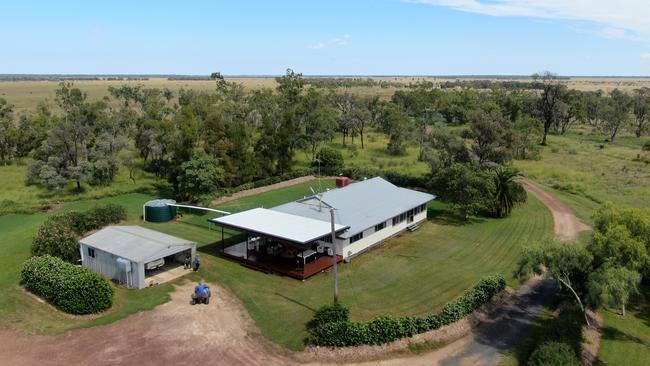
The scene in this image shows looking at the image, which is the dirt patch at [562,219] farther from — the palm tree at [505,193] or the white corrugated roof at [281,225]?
the white corrugated roof at [281,225]

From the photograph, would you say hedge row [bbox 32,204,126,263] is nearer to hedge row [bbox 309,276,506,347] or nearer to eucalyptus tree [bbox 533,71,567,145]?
hedge row [bbox 309,276,506,347]

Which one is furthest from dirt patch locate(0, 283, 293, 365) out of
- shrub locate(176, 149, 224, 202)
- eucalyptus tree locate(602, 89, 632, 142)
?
eucalyptus tree locate(602, 89, 632, 142)

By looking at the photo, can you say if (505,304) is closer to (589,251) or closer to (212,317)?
(589,251)

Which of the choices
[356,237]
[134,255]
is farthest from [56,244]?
[356,237]

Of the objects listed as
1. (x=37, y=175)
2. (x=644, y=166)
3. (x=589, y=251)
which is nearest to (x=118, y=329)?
(x=589, y=251)

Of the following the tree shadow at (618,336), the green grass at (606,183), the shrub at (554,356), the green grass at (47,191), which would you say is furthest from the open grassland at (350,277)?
the shrub at (554,356)

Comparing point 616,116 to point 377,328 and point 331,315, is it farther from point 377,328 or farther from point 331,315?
point 331,315
